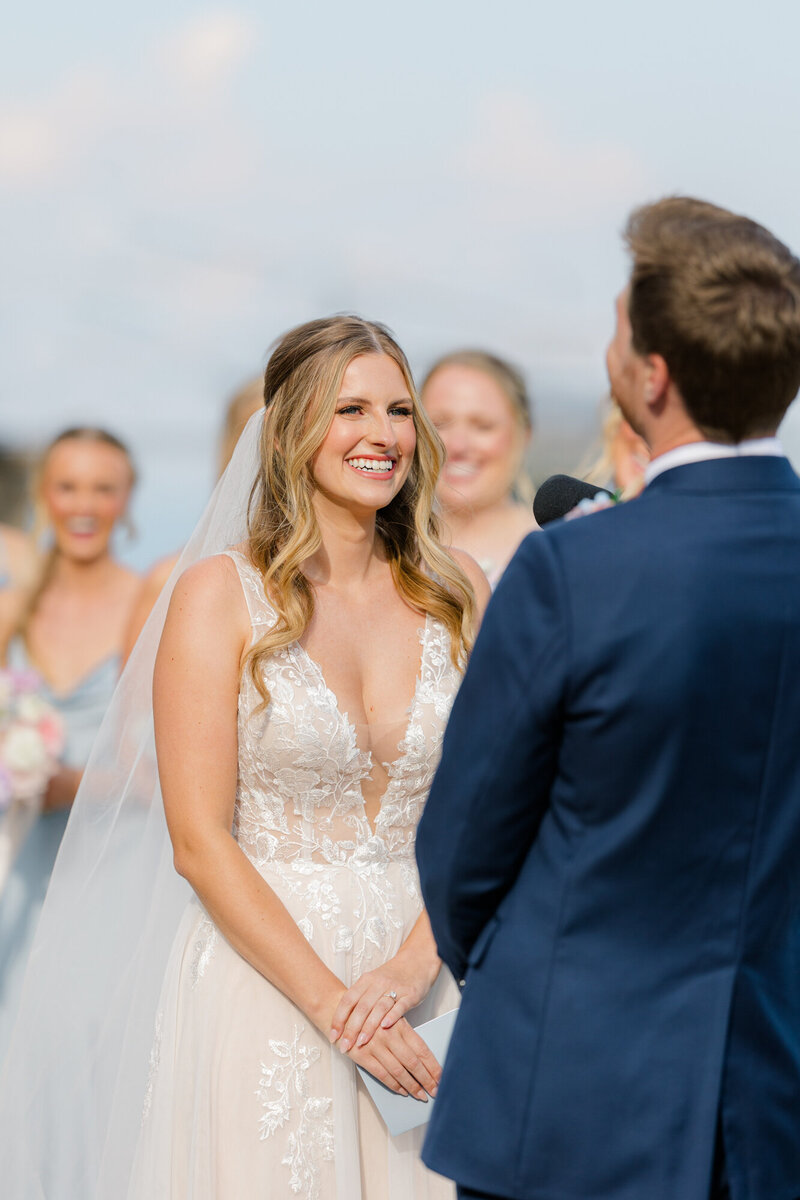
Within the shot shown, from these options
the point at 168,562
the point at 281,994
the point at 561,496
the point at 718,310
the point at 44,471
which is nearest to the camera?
the point at 718,310

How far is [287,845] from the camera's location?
2.31 metres

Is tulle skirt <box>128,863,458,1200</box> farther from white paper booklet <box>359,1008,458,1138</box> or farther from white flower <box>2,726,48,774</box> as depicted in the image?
white flower <box>2,726,48,774</box>

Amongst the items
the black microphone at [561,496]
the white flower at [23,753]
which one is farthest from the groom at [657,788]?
the white flower at [23,753]

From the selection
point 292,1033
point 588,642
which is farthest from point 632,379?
point 292,1033

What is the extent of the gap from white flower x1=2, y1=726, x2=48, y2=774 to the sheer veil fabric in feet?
7.30

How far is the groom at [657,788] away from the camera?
1.35 metres

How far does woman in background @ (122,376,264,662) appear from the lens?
480 cm

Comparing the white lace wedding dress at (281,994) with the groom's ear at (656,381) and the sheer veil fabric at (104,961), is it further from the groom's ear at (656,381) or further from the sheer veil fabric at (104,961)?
the groom's ear at (656,381)

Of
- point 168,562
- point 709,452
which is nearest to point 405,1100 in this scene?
point 709,452

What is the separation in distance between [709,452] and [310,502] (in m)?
1.20

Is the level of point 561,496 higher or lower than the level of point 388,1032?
higher

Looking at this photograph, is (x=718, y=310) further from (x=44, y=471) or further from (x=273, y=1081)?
(x=44, y=471)

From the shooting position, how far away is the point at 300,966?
7.14ft

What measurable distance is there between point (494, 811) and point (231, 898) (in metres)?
0.88
